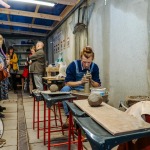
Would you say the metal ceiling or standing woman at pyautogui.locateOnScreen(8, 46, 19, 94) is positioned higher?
the metal ceiling

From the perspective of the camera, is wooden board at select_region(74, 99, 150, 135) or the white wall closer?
wooden board at select_region(74, 99, 150, 135)

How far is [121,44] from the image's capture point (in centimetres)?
341

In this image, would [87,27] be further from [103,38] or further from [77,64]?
[77,64]

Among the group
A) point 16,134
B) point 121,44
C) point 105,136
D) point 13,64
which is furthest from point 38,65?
point 105,136

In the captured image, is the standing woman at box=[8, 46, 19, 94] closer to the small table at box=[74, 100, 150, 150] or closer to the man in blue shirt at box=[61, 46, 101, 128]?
the man in blue shirt at box=[61, 46, 101, 128]

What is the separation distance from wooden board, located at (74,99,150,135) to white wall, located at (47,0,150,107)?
4.25 ft

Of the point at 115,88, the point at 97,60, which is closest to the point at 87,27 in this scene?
the point at 97,60

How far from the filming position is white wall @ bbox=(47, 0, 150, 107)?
2865 mm

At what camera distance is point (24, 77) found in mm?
8289

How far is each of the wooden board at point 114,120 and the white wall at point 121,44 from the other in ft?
4.25

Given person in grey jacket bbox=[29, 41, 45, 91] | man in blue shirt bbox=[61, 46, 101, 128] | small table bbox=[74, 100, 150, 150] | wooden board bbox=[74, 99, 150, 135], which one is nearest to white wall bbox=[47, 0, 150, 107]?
man in blue shirt bbox=[61, 46, 101, 128]

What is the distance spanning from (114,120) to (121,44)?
220 cm

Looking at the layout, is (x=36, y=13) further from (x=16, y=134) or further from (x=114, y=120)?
(x=114, y=120)

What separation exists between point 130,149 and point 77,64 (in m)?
1.91
